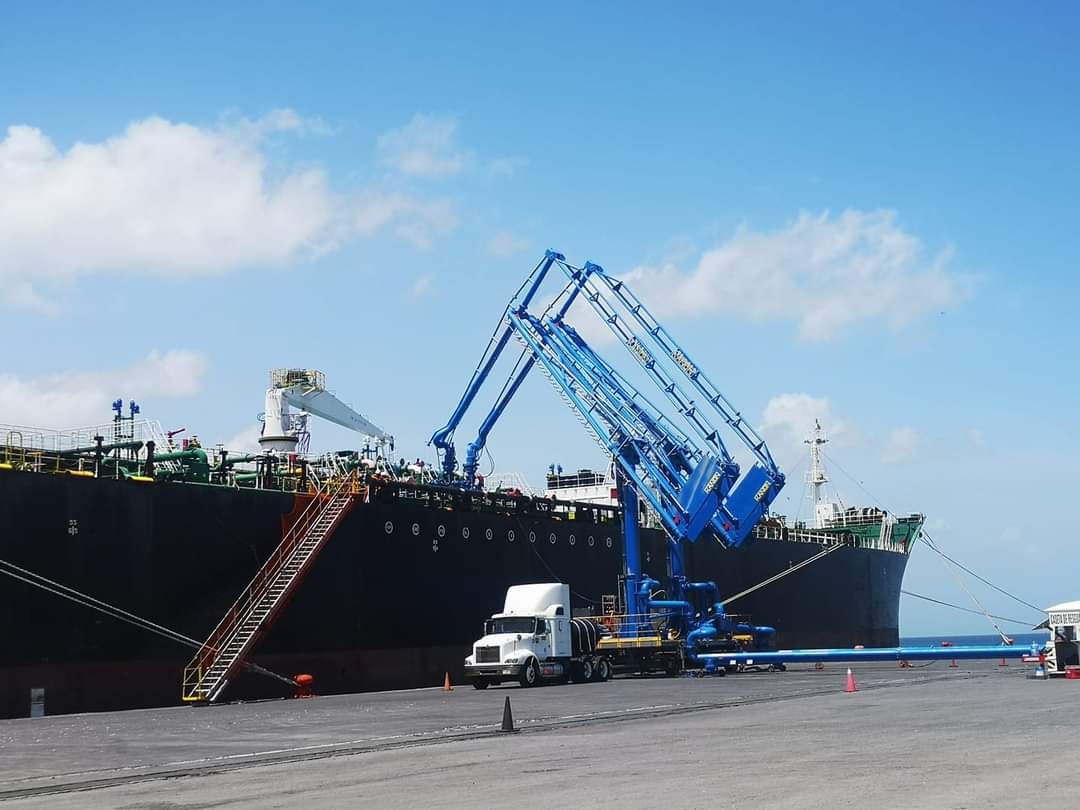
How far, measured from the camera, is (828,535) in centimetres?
7444

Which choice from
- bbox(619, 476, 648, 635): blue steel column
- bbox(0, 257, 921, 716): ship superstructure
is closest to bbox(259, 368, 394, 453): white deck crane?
bbox(0, 257, 921, 716): ship superstructure

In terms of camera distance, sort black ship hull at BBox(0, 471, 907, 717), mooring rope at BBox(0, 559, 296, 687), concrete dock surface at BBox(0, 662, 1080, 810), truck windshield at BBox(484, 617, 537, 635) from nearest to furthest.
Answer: concrete dock surface at BBox(0, 662, 1080, 810) → mooring rope at BBox(0, 559, 296, 687) → black ship hull at BBox(0, 471, 907, 717) → truck windshield at BBox(484, 617, 537, 635)

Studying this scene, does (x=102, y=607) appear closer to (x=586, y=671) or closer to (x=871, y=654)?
(x=586, y=671)

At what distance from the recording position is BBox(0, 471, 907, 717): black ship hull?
101 feet

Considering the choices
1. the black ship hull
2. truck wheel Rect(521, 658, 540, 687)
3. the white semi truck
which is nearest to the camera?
the black ship hull

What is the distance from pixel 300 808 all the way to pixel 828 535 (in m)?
65.1

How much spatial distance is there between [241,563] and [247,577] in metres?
0.45

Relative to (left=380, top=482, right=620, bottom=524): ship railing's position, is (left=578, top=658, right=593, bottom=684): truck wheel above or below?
below

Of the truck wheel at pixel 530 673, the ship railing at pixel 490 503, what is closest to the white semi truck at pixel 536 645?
the truck wheel at pixel 530 673

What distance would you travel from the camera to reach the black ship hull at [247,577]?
30.6 metres

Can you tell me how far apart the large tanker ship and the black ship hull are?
0.05 m

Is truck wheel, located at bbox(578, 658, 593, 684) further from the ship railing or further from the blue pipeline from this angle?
the ship railing

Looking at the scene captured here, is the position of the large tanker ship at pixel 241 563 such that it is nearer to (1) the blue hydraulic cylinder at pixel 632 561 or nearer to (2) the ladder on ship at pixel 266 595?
(2) the ladder on ship at pixel 266 595

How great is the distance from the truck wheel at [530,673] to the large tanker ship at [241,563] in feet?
15.9
